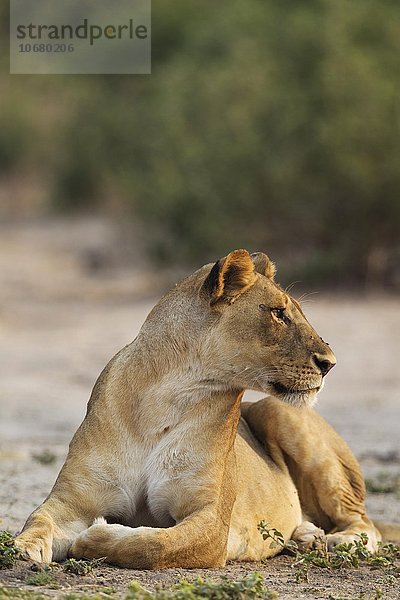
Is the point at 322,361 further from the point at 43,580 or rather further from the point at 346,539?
the point at 43,580

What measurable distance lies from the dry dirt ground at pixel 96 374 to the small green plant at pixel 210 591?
0.30m

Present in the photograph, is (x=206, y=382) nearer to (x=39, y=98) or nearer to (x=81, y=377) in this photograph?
(x=81, y=377)

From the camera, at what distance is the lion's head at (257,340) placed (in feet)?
16.5

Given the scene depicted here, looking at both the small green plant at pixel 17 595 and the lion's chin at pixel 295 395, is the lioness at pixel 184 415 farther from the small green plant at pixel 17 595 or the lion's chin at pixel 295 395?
the small green plant at pixel 17 595

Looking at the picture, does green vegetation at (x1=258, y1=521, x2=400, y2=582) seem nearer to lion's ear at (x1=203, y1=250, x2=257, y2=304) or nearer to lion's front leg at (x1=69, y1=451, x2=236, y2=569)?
lion's front leg at (x1=69, y1=451, x2=236, y2=569)

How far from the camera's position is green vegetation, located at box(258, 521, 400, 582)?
5389mm

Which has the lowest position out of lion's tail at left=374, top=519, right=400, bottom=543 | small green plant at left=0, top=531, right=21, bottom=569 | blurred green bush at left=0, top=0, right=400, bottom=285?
lion's tail at left=374, top=519, right=400, bottom=543

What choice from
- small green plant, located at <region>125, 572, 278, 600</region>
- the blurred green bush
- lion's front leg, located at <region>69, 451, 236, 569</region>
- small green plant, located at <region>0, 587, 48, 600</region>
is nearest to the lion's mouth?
lion's front leg, located at <region>69, 451, 236, 569</region>

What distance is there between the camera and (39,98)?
4688cm

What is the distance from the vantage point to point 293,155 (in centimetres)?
1831

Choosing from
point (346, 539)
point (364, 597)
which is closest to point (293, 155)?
point (346, 539)

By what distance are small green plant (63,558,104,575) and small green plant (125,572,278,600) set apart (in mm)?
360

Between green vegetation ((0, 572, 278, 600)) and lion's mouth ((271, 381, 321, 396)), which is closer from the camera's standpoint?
green vegetation ((0, 572, 278, 600))

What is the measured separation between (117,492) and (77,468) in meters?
0.19
